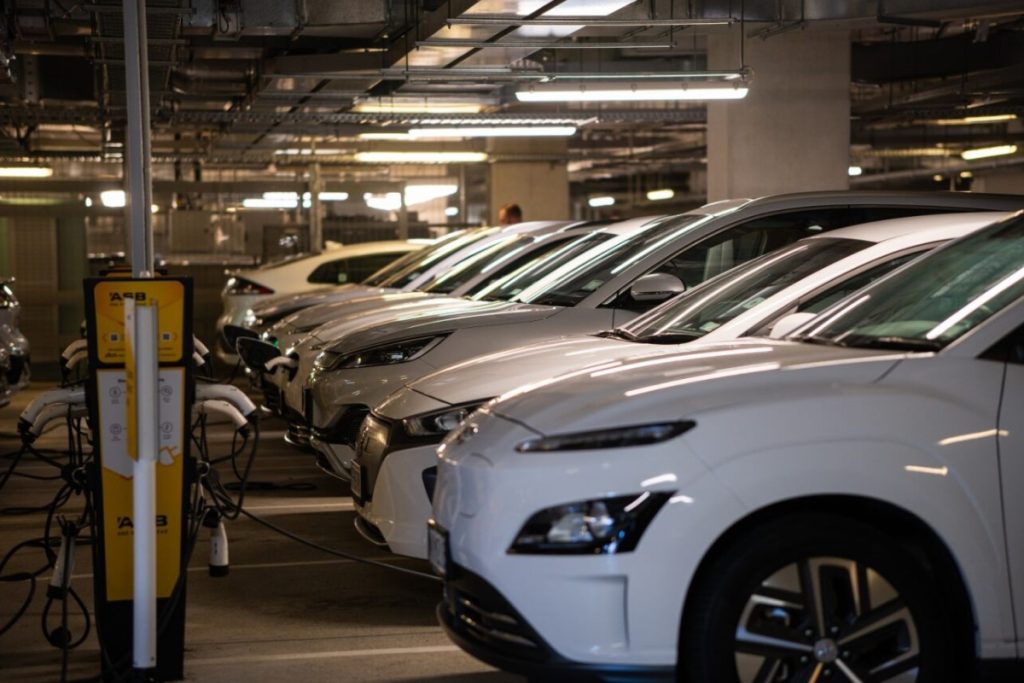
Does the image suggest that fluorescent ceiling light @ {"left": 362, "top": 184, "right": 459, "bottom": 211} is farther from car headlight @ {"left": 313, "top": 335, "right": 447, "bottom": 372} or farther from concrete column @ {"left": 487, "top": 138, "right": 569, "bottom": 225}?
car headlight @ {"left": 313, "top": 335, "right": 447, "bottom": 372}

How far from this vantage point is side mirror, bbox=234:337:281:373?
312 inches

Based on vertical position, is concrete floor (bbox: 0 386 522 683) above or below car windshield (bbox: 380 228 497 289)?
below

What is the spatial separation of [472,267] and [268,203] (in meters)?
14.1

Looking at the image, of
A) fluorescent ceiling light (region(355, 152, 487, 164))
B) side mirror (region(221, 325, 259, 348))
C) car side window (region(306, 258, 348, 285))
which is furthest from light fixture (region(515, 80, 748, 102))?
fluorescent ceiling light (region(355, 152, 487, 164))

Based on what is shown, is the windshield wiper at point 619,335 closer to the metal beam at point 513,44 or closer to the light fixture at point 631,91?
the metal beam at point 513,44

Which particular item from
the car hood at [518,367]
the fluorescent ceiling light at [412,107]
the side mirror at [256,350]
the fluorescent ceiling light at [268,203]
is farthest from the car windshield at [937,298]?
the fluorescent ceiling light at [268,203]

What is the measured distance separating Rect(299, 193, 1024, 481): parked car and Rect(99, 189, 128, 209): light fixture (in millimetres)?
14203

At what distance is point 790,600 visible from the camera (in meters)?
3.77

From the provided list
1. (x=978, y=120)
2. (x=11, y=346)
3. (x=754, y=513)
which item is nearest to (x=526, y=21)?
(x=11, y=346)

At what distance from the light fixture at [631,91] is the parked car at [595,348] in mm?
7254

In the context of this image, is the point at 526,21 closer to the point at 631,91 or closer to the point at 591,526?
the point at 631,91

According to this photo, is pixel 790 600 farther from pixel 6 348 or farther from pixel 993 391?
pixel 6 348

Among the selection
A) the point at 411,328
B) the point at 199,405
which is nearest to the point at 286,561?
the point at 411,328

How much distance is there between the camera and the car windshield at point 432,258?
532 inches
